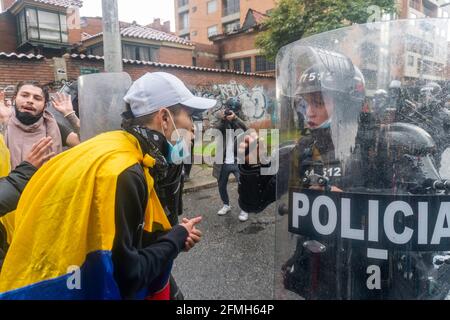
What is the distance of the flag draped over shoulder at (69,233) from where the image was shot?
48.4 inches

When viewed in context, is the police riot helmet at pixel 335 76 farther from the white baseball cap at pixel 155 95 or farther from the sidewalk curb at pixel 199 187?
the sidewalk curb at pixel 199 187

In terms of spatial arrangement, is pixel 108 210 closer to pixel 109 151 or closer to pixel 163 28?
pixel 109 151

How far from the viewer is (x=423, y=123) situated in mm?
1248

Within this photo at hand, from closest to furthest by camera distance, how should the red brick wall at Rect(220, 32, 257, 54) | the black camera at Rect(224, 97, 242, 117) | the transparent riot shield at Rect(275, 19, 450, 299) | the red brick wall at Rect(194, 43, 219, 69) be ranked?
1. the transparent riot shield at Rect(275, 19, 450, 299)
2. the black camera at Rect(224, 97, 242, 117)
3. the red brick wall at Rect(220, 32, 257, 54)
4. the red brick wall at Rect(194, 43, 219, 69)

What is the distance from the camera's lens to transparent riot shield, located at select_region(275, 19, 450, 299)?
47.4 inches

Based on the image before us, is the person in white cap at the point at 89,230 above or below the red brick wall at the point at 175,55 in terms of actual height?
below

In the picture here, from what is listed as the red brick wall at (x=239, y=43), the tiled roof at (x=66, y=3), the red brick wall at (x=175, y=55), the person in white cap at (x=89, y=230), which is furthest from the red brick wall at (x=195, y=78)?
the tiled roof at (x=66, y=3)

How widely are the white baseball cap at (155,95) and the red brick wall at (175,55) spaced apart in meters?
20.9

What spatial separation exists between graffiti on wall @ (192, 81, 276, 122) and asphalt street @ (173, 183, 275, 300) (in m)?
8.79

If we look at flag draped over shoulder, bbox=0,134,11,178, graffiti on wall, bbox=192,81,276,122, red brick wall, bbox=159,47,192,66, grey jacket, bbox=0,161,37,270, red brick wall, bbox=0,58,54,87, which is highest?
red brick wall, bbox=159,47,192,66

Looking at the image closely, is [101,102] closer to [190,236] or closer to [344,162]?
[190,236]

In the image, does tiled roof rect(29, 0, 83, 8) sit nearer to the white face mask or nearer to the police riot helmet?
the white face mask

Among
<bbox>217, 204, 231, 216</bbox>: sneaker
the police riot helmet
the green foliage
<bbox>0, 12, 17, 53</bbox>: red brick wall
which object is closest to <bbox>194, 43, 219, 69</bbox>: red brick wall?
the green foliage
